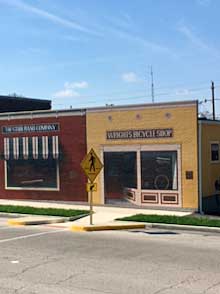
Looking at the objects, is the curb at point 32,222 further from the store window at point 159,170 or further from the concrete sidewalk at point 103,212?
the store window at point 159,170

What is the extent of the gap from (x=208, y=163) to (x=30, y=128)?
8.45 metres

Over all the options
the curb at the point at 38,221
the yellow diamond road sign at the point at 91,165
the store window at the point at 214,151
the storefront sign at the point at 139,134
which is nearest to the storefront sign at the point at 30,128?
the storefront sign at the point at 139,134

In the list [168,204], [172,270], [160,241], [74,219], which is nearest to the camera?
[172,270]

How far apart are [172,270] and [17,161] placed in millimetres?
17227

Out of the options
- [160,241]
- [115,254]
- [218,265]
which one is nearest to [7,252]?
[115,254]

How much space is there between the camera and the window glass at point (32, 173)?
25.2m

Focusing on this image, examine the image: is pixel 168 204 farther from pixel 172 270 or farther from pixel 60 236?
pixel 172 270

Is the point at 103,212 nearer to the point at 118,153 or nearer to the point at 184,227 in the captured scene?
the point at 118,153

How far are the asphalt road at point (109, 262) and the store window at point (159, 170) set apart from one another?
567 centimetres

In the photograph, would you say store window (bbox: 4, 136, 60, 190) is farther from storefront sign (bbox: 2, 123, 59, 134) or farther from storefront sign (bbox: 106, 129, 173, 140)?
storefront sign (bbox: 106, 129, 173, 140)

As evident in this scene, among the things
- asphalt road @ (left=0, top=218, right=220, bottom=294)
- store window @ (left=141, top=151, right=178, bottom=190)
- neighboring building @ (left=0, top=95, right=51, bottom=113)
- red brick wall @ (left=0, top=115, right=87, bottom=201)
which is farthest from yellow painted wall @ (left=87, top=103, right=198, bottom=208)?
neighboring building @ (left=0, top=95, right=51, bottom=113)

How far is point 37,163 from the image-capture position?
25.7m

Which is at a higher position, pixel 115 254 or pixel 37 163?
pixel 37 163

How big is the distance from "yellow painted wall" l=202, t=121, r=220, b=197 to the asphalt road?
6026 mm
